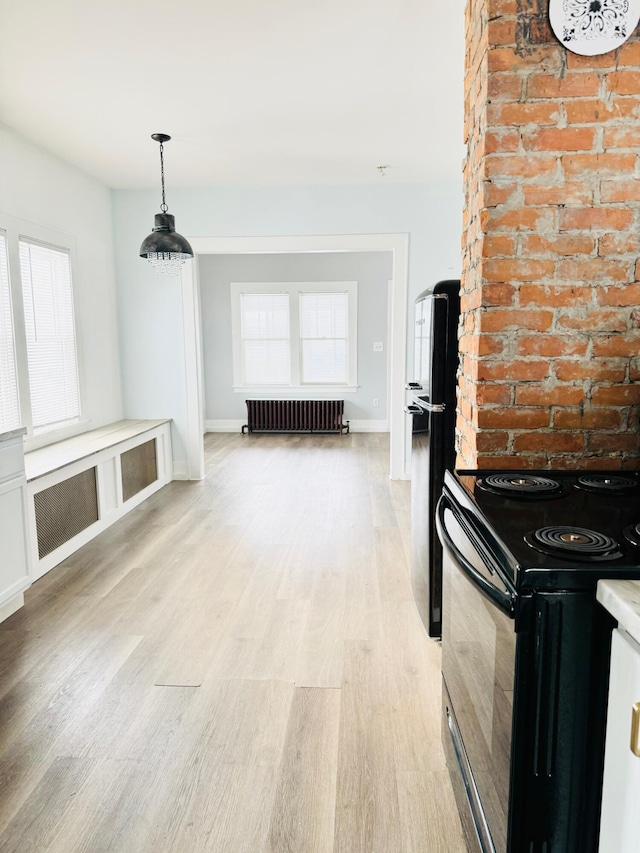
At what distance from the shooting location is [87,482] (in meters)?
3.98

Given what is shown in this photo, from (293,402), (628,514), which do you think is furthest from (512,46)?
(293,402)

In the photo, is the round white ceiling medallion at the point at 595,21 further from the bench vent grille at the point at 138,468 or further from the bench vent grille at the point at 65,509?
the bench vent grille at the point at 138,468

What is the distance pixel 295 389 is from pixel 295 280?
1.53 metres

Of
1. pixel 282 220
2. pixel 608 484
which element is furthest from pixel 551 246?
pixel 282 220

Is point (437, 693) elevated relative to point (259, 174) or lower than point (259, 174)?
lower

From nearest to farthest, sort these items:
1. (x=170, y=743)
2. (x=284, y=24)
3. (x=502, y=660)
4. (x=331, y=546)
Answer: (x=502, y=660) < (x=170, y=743) < (x=284, y=24) < (x=331, y=546)

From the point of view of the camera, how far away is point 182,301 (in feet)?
17.7

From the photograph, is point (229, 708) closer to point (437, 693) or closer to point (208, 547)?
point (437, 693)

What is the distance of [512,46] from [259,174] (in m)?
3.54

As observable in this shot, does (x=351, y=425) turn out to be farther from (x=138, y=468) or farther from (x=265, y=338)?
(x=138, y=468)

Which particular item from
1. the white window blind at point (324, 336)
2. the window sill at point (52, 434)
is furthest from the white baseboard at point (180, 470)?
the white window blind at point (324, 336)

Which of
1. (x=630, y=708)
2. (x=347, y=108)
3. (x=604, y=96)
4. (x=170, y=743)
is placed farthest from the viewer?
(x=347, y=108)

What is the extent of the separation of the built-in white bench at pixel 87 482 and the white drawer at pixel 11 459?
0.38 meters

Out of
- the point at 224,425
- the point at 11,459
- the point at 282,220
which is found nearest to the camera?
the point at 11,459
